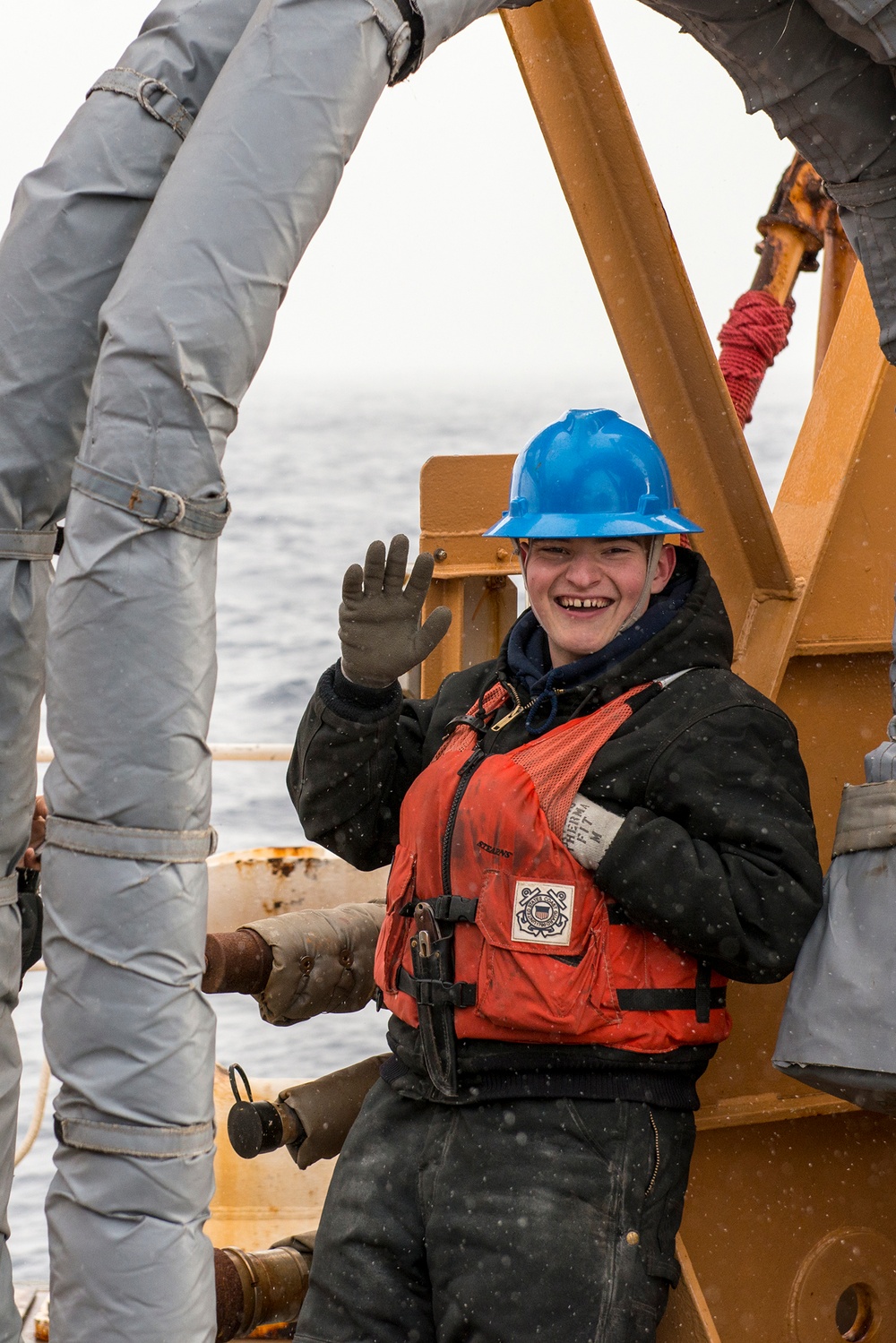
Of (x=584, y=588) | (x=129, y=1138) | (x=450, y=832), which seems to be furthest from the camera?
(x=584, y=588)

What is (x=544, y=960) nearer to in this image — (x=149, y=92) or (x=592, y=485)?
(x=592, y=485)

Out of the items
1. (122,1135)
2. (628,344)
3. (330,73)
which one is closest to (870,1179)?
(628,344)

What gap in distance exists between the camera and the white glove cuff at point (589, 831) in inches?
85.4

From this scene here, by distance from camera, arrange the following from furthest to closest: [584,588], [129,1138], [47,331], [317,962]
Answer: [317,962] → [584,588] → [47,331] → [129,1138]

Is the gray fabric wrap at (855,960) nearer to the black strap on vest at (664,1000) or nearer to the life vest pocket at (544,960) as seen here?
the black strap on vest at (664,1000)

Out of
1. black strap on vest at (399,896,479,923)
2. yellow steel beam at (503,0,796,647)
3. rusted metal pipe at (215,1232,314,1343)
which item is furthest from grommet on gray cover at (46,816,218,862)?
rusted metal pipe at (215,1232,314,1343)

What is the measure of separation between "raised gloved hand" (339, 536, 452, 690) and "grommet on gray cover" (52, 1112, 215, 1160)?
915 mm

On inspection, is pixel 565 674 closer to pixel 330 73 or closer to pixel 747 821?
pixel 747 821

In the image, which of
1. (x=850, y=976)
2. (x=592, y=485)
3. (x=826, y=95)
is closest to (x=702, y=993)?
(x=850, y=976)

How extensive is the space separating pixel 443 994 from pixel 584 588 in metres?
0.67

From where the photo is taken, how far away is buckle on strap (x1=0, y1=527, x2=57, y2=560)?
1.89m

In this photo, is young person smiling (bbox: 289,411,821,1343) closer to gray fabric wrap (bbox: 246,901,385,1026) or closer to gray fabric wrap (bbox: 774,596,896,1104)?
gray fabric wrap (bbox: 774,596,896,1104)

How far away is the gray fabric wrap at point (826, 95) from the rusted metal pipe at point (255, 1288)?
2199 millimetres

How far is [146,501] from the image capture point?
64.2 inches
